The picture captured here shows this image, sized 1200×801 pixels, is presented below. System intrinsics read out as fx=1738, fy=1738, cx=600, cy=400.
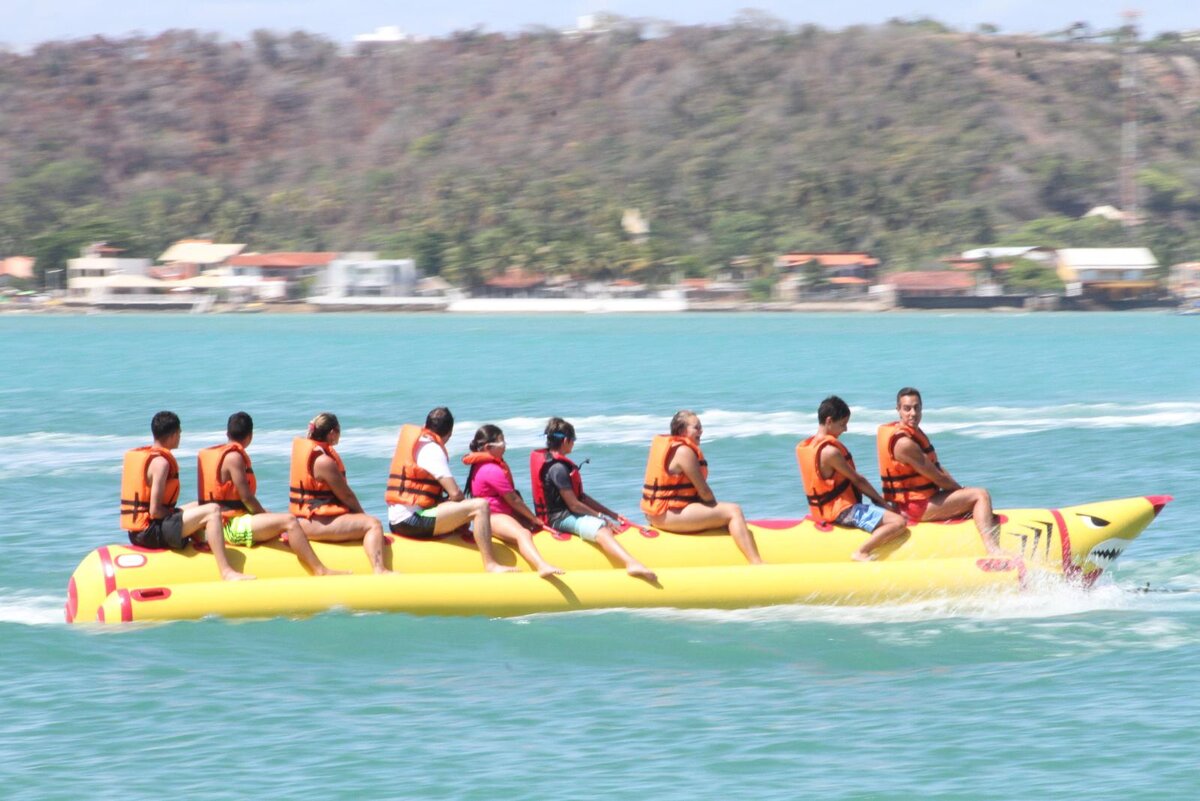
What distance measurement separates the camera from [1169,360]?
42844 millimetres

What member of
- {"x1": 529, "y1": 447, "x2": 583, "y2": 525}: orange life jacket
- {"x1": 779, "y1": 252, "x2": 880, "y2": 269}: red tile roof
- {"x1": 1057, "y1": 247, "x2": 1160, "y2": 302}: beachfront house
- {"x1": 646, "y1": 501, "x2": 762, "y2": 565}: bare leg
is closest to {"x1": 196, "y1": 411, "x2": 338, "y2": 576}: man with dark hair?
{"x1": 529, "y1": 447, "x2": 583, "y2": 525}: orange life jacket

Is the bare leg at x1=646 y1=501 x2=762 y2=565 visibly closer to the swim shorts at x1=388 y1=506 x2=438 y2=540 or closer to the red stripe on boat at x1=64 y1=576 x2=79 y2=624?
the swim shorts at x1=388 y1=506 x2=438 y2=540

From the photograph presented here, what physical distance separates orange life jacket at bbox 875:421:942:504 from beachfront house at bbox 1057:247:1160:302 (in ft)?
250

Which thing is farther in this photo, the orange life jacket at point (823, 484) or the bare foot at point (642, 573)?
the orange life jacket at point (823, 484)

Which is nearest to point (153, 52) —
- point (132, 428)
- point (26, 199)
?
point (26, 199)

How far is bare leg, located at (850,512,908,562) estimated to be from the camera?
890cm

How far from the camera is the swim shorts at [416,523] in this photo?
345 inches

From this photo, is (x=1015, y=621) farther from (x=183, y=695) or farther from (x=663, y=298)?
(x=663, y=298)

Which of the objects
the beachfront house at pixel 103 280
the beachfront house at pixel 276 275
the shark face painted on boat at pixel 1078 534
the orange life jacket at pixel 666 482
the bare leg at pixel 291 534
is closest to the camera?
the bare leg at pixel 291 534

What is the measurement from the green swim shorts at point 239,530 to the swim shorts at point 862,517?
3006 mm

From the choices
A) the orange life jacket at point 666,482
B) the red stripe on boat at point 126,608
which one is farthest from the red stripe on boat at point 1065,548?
the red stripe on boat at point 126,608

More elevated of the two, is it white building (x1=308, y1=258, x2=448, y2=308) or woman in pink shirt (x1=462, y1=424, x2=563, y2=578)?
white building (x1=308, y1=258, x2=448, y2=308)

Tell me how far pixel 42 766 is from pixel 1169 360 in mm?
39570

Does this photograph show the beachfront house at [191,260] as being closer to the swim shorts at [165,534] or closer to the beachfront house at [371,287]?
the beachfront house at [371,287]
